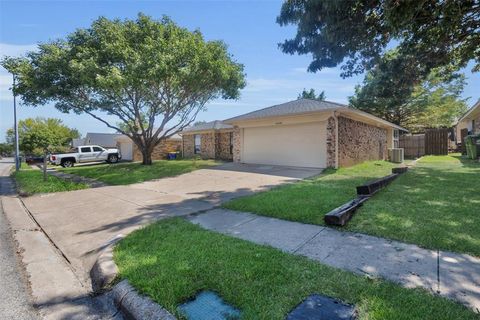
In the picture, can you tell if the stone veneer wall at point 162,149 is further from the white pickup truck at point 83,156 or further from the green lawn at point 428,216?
the green lawn at point 428,216

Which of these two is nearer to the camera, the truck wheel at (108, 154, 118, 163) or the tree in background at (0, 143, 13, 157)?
the truck wheel at (108, 154, 118, 163)

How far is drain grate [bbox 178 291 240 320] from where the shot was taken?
7.28 ft

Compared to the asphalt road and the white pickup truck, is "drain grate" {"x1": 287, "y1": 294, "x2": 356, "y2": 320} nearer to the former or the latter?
the asphalt road

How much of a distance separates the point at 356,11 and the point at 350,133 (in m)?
8.70

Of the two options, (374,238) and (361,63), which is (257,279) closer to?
(374,238)

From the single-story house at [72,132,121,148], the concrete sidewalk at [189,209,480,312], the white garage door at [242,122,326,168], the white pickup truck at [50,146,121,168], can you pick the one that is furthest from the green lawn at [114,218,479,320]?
the single-story house at [72,132,121,148]

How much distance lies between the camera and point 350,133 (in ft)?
43.7

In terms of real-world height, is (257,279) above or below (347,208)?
below

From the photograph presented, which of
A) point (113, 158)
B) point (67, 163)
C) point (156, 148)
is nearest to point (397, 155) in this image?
point (156, 148)

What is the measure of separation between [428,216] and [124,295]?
4983 millimetres

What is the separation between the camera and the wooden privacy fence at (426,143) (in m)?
20.4

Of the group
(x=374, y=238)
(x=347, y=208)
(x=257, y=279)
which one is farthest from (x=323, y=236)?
(x=257, y=279)

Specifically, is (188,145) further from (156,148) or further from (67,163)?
(67,163)

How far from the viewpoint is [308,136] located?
41.8 ft
